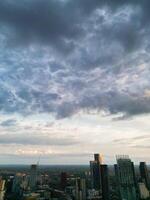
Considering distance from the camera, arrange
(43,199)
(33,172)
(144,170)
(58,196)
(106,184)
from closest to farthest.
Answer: (43,199) < (58,196) < (106,184) < (144,170) < (33,172)

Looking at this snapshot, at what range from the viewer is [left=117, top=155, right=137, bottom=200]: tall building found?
117500 millimetres

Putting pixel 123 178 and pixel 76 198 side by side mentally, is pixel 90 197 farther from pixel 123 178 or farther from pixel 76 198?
pixel 123 178

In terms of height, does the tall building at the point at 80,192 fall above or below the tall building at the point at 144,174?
below

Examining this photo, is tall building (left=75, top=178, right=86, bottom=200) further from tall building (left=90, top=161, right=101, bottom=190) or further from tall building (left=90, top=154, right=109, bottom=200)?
tall building (left=90, top=161, right=101, bottom=190)

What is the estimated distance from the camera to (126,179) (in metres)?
133

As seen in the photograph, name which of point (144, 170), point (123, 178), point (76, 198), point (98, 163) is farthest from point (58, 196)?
point (144, 170)

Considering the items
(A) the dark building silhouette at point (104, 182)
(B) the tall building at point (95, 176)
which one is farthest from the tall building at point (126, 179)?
(B) the tall building at point (95, 176)

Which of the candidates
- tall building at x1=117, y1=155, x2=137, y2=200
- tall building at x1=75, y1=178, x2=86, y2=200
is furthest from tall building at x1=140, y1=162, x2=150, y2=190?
tall building at x1=75, y1=178, x2=86, y2=200

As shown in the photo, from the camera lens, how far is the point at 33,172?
648 ft

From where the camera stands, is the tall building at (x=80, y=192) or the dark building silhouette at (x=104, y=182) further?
the dark building silhouette at (x=104, y=182)

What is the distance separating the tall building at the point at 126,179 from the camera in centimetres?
11750

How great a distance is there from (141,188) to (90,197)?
2433 centimetres

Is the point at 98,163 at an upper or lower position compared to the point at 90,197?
upper

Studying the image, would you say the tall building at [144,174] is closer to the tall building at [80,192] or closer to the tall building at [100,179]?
the tall building at [100,179]
